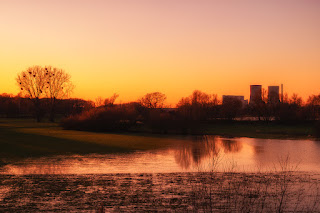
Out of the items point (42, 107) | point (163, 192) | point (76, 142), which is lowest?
point (163, 192)

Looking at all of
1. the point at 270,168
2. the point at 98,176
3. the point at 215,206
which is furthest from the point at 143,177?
the point at 270,168

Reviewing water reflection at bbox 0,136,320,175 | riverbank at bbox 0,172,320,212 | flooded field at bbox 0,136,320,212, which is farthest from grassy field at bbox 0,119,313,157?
riverbank at bbox 0,172,320,212

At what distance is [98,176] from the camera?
14.2 meters

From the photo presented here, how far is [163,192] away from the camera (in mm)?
11461

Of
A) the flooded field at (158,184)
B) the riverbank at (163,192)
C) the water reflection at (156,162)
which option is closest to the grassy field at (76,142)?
the water reflection at (156,162)

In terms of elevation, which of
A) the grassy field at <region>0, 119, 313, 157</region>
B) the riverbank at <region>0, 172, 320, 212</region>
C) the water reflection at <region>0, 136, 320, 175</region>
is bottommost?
the riverbank at <region>0, 172, 320, 212</region>

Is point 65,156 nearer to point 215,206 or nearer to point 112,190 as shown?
point 112,190

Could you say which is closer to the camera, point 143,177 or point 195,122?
point 143,177

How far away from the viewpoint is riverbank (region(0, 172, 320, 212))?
973 cm

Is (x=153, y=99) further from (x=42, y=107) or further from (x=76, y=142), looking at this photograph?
(x=76, y=142)

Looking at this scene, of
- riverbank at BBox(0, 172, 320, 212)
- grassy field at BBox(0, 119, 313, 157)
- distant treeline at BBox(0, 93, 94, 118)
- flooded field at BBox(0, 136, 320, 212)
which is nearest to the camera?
riverbank at BBox(0, 172, 320, 212)

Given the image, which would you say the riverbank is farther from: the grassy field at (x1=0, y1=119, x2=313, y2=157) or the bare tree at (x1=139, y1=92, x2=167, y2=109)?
the bare tree at (x1=139, y1=92, x2=167, y2=109)

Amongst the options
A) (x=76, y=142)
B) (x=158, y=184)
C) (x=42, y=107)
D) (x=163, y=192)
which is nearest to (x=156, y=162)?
(x=158, y=184)

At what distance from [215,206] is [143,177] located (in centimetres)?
473
